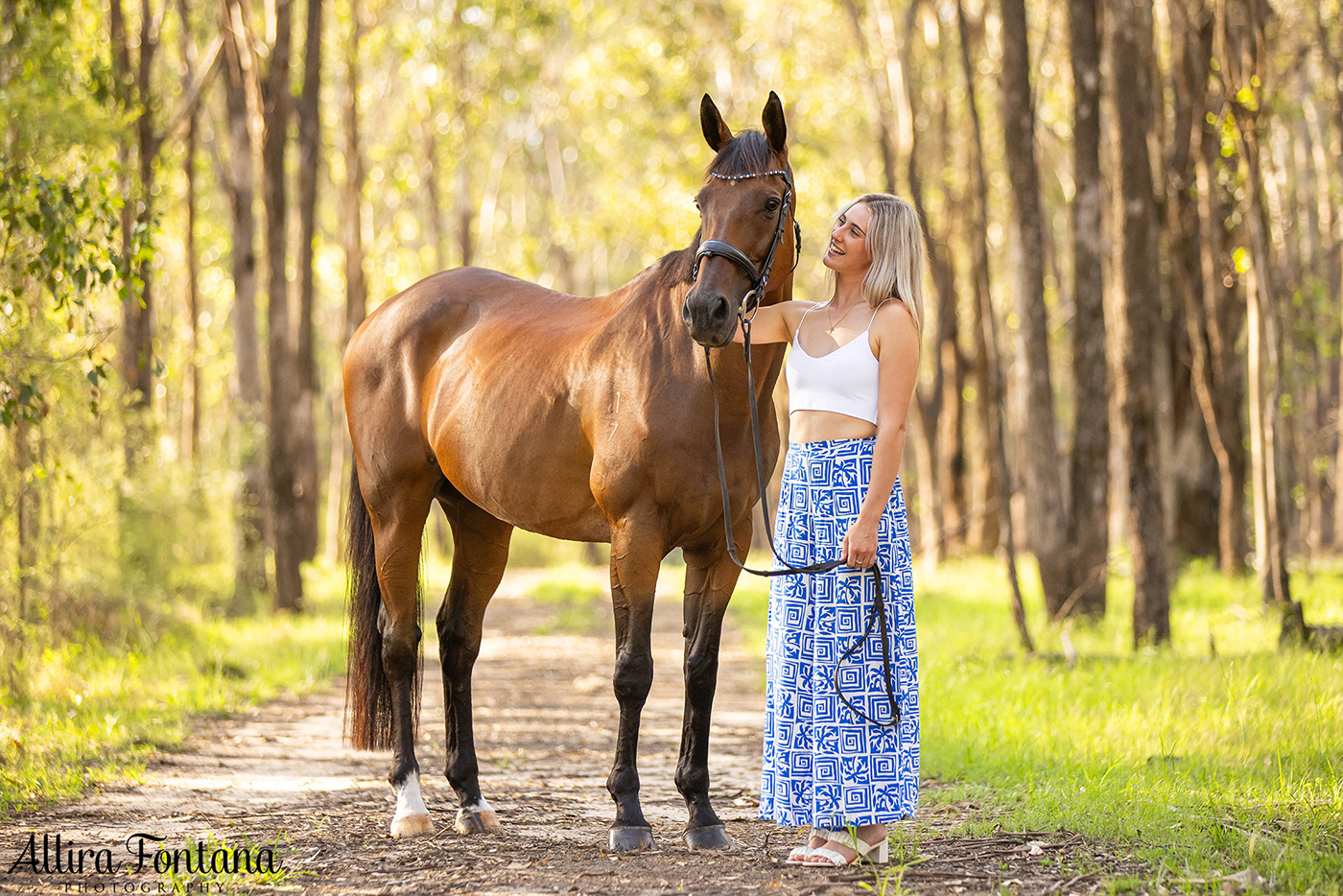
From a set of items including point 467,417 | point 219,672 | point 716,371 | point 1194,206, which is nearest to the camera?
point 716,371

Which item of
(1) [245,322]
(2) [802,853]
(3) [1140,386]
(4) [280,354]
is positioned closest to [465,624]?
(2) [802,853]

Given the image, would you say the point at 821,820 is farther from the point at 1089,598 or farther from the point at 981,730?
the point at 1089,598

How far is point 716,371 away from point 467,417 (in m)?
1.27

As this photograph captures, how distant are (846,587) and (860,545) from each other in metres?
0.21

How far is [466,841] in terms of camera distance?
430 centimetres

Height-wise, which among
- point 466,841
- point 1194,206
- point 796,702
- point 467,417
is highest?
point 1194,206

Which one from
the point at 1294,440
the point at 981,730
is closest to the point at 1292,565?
the point at 1294,440

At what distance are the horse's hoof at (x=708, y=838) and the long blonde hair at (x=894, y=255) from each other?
1.94 m

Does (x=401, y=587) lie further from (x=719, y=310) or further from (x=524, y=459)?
(x=719, y=310)

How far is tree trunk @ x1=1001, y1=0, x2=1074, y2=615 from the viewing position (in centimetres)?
921

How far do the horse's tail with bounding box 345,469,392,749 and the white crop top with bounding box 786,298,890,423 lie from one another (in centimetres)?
250

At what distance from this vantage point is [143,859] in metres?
3.83

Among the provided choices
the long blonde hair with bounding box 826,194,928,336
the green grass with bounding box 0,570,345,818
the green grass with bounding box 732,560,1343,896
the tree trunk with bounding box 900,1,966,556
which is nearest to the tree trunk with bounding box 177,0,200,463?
the green grass with bounding box 0,570,345,818

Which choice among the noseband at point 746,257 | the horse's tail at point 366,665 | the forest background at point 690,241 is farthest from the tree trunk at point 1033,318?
the horse's tail at point 366,665
